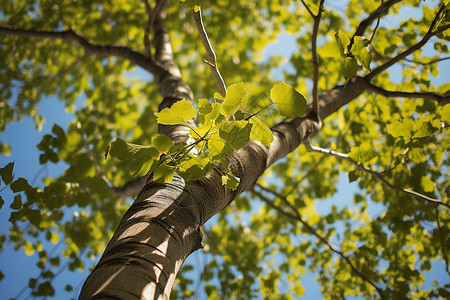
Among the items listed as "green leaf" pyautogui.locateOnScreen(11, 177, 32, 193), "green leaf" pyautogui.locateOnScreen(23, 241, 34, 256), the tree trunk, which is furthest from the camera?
"green leaf" pyautogui.locateOnScreen(23, 241, 34, 256)

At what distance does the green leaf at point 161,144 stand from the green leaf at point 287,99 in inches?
10.3

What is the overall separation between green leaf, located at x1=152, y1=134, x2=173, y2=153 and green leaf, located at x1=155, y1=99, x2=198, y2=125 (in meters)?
0.04

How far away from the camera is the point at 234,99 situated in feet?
1.90

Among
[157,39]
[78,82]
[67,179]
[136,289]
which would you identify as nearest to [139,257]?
[136,289]

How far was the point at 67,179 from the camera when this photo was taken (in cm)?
149

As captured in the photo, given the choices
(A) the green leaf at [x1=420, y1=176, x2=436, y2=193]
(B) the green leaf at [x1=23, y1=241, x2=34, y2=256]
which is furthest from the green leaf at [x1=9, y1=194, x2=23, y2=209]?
(A) the green leaf at [x1=420, y1=176, x2=436, y2=193]

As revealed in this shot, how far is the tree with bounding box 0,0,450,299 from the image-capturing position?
61 centimetres

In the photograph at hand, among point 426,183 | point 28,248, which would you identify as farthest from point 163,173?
point 28,248

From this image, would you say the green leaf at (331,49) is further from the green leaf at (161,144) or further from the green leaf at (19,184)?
the green leaf at (19,184)

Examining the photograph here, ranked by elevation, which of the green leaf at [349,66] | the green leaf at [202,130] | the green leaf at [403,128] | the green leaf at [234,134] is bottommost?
the green leaf at [234,134]

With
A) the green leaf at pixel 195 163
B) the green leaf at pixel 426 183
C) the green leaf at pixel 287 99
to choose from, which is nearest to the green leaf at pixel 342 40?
the green leaf at pixel 287 99

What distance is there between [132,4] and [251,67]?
5.66 ft

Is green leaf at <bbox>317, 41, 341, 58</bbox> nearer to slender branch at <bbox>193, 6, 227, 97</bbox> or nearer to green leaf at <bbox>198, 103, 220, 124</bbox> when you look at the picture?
slender branch at <bbox>193, 6, 227, 97</bbox>

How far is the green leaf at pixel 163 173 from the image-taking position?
0.60 metres
